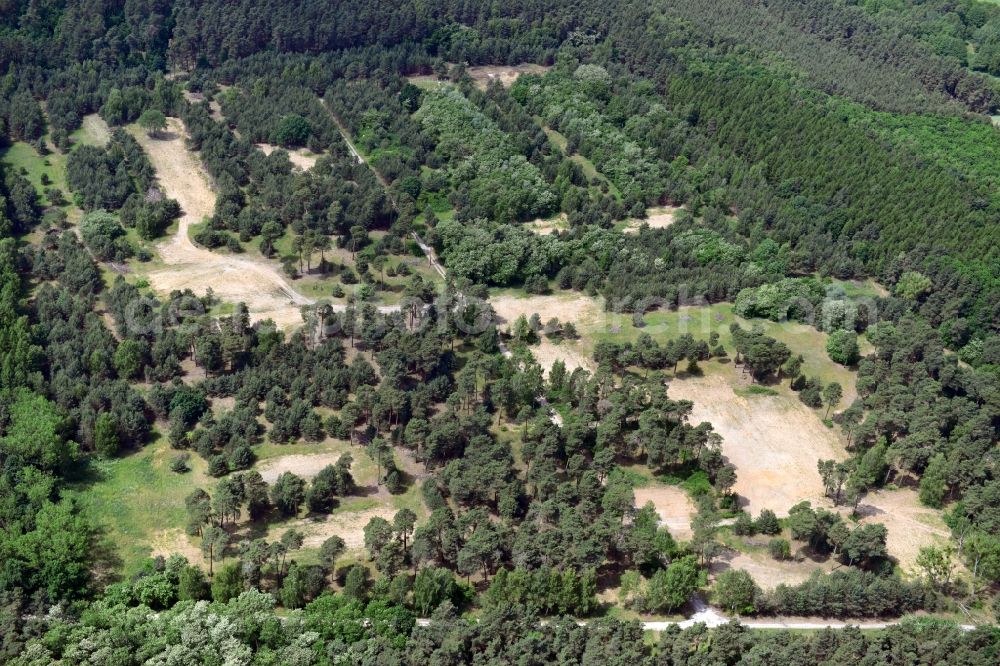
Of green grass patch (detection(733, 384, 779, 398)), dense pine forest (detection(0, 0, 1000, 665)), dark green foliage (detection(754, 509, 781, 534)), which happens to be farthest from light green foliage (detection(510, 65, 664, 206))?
dark green foliage (detection(754, 509, 781, 534))

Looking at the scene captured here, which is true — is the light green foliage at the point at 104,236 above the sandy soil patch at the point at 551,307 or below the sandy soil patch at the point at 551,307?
below

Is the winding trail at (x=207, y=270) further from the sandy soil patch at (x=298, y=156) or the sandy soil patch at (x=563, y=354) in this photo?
the sandy soil patch at (x=563, y=354)

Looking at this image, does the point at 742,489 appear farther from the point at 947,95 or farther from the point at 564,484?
the point at 947,95

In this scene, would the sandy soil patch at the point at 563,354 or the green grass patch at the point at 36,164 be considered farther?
the green grass patch at the point at 36,164

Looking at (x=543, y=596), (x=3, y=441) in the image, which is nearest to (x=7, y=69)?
(x=3, y=441)

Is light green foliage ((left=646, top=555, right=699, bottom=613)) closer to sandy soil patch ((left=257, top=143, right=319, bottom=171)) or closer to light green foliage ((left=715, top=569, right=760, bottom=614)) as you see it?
light green foliage ((left=715, top=569, right=760, bottom=614))

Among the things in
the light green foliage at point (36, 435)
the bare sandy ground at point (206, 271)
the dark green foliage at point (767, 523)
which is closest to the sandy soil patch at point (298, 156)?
the bare sandy ground at point (206, 271)

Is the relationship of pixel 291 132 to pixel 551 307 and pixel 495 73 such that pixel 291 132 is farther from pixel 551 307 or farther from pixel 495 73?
pixel 551 307
